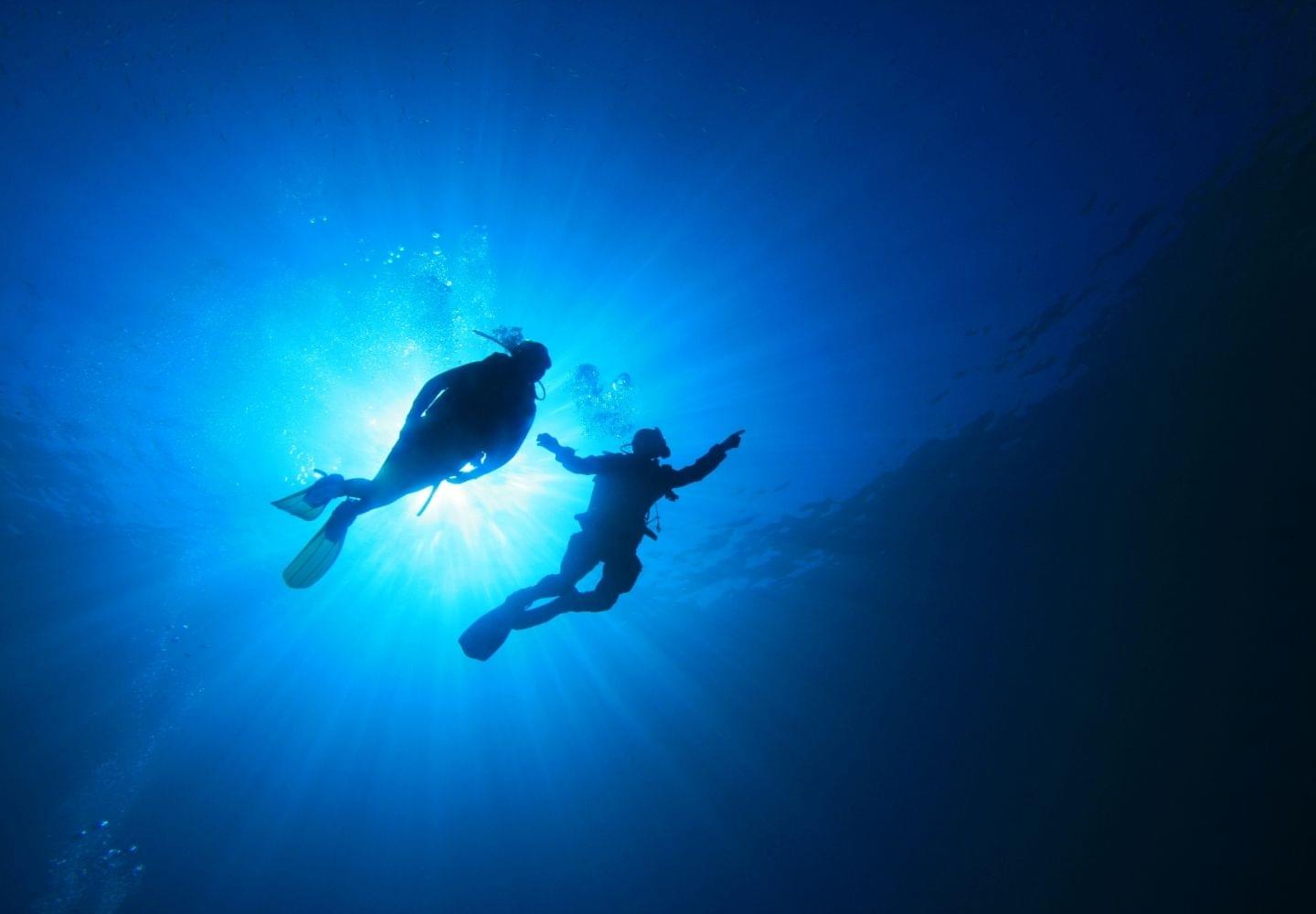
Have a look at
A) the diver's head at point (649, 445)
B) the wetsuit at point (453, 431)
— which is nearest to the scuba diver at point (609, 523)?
the diver's head at point (649, 445)

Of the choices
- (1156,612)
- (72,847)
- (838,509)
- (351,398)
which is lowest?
(1156,612)

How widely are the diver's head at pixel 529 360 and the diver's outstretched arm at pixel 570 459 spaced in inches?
22.9

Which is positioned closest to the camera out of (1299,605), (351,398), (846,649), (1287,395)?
(351,398)

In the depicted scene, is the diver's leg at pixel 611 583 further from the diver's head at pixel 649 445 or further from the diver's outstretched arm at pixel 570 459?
the diver's head at pixel 649 445

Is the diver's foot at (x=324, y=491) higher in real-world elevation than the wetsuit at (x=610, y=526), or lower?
higher

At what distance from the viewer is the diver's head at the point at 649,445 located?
5262 mm

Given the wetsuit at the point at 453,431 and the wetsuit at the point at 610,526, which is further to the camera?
the wetsuit at the point at 610,526

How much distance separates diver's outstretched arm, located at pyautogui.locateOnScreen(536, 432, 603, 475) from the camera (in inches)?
189

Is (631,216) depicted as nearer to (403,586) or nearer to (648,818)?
(403,586)

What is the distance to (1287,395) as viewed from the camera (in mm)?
15273

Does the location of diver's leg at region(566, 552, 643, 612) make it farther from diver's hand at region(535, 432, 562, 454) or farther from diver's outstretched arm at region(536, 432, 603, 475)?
diver's hand at region(535, 432, 562, 454)

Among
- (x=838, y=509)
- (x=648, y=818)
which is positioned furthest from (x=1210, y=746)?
(x=648, y=818)

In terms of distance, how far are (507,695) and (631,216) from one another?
32.6 metres

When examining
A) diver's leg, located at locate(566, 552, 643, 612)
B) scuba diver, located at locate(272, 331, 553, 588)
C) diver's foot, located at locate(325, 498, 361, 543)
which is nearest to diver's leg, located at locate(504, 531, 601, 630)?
diver's leg, located at locate(566, 552, 643, 612)
